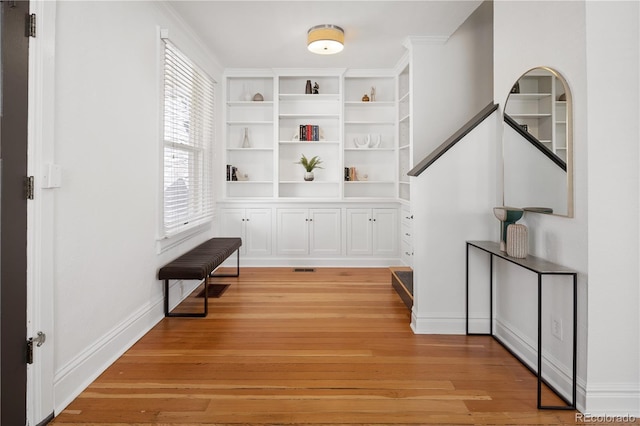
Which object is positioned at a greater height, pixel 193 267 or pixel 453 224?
pixel 453 224

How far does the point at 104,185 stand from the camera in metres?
2.41

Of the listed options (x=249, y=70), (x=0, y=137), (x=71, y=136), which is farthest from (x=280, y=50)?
(x=0, y=137)

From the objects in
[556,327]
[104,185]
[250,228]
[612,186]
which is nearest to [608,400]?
[556,327]

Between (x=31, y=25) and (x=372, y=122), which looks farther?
(x=372, y=122)

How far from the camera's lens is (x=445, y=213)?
2941 millimetres

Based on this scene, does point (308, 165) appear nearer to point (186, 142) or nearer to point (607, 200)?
point (186, 142)

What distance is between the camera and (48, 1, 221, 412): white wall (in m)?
2.01

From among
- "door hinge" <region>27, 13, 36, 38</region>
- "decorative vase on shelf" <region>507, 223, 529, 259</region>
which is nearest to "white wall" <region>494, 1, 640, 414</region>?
"decorative vase on shelf" <region>507, 223, 529, 259</region>

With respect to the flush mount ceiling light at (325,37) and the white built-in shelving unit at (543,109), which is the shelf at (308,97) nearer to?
the flush mount ceiling light at (325,37)

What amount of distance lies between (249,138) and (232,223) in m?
1.24

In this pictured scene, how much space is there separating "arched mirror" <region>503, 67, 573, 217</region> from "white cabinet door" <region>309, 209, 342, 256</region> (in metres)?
2.84

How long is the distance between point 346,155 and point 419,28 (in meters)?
2.06

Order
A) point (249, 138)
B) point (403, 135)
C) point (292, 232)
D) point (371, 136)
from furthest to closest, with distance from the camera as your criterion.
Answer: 1. point (249, 138)
2. point (371, 136)
3. point (292, 232)
4. point (403, 135)

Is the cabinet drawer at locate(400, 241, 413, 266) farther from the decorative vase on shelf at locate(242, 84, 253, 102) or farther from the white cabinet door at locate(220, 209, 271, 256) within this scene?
the decorative vase on shelf at locate(242, 84, 253, 102)
